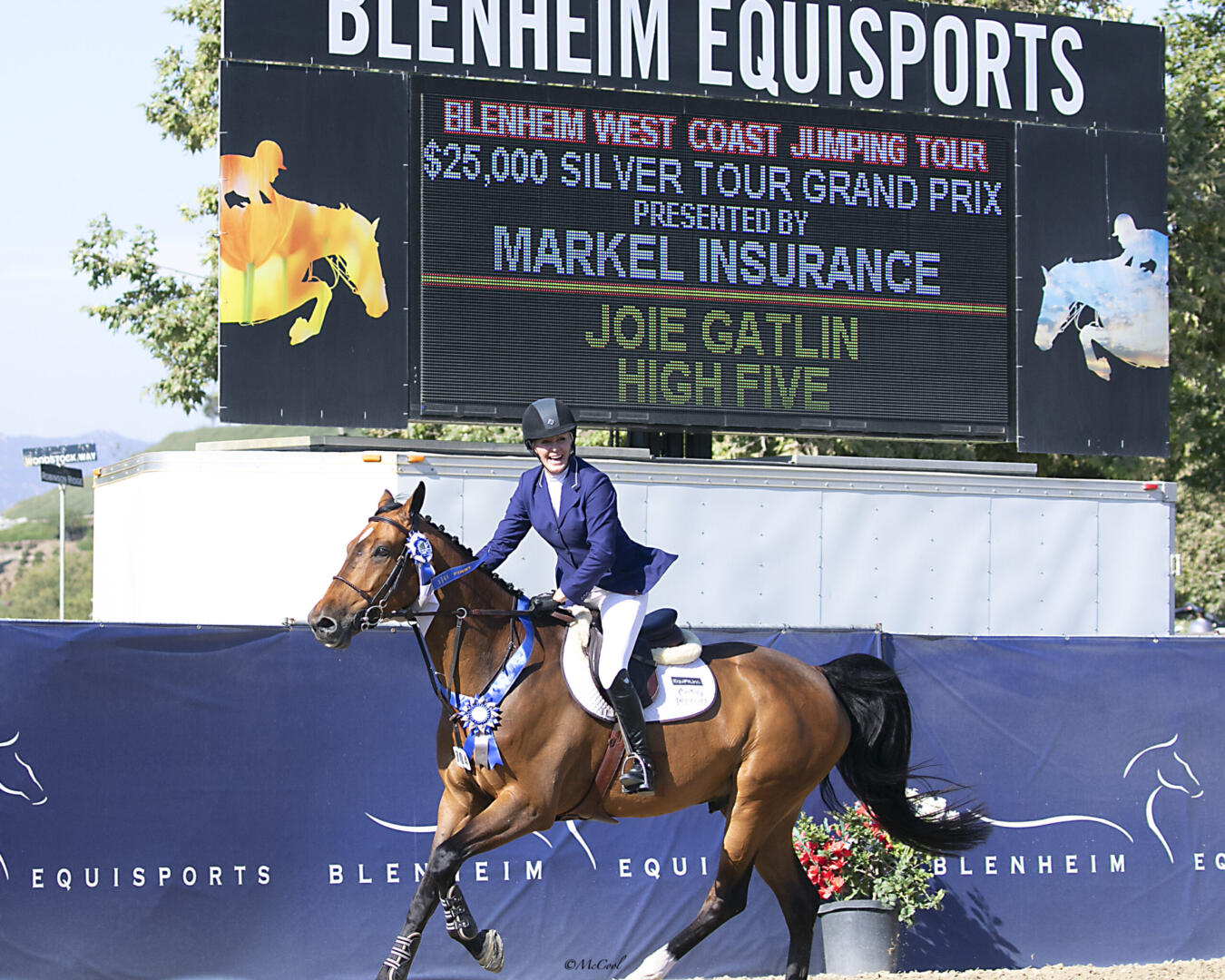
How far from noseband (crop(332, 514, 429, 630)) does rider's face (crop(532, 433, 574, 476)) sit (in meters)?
0.68

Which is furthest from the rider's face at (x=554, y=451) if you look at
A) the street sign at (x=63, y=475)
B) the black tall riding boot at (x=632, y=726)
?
the street sign at (x=63, y=475)

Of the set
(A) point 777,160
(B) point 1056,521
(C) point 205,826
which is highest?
(A) point 777,160

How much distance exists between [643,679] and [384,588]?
4.31 ft

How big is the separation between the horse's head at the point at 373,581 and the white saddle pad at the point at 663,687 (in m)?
0.81

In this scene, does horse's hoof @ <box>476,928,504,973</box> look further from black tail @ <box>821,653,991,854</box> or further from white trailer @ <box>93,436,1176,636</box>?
white trailer @ <box>93,436,1176,636</box>

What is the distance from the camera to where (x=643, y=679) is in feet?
23.1

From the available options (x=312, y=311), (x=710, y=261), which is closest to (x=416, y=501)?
(x=312, y=311)

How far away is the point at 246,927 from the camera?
786cm

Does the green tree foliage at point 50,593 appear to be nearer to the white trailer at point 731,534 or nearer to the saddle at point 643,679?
the white trailer at point 731,534

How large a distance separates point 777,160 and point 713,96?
0.67m

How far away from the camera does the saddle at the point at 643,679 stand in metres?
6.91

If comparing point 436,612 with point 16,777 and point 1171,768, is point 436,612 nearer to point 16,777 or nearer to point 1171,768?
point 16,777

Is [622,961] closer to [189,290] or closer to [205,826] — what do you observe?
[205,826]

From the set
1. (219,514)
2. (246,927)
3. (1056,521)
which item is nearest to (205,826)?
(246,927)
